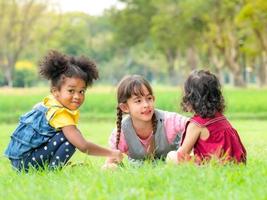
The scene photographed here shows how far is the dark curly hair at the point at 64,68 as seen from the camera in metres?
6.07

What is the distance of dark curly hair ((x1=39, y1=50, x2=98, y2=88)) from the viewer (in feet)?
19.9

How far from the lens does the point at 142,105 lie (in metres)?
6.06

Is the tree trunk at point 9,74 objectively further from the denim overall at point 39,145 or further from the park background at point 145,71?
the denim overall at point 39,145

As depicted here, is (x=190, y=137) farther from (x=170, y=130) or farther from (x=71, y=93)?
(x=71, y=93)

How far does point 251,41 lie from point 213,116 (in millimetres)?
44246

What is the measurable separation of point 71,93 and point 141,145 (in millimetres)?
799

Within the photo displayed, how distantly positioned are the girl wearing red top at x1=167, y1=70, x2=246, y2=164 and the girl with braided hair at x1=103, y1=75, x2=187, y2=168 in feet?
1.92

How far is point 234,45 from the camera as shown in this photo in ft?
150

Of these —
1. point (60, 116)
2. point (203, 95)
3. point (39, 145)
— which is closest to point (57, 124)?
point (60, 116)

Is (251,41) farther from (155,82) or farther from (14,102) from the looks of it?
(155,82)

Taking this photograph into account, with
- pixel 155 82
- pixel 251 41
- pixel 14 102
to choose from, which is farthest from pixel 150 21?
pixel 155 82

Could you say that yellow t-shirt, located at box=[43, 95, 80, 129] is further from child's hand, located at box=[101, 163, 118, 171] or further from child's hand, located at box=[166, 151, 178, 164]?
child's hand, located at box=[166, 151, 178, 164]

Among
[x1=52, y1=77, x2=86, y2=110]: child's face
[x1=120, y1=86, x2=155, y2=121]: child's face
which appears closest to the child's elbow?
[x1=52, y1=77, x2=86, y2=110]: child's face

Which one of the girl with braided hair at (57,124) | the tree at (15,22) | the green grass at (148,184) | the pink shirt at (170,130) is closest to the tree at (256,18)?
the tree at (15,22)
